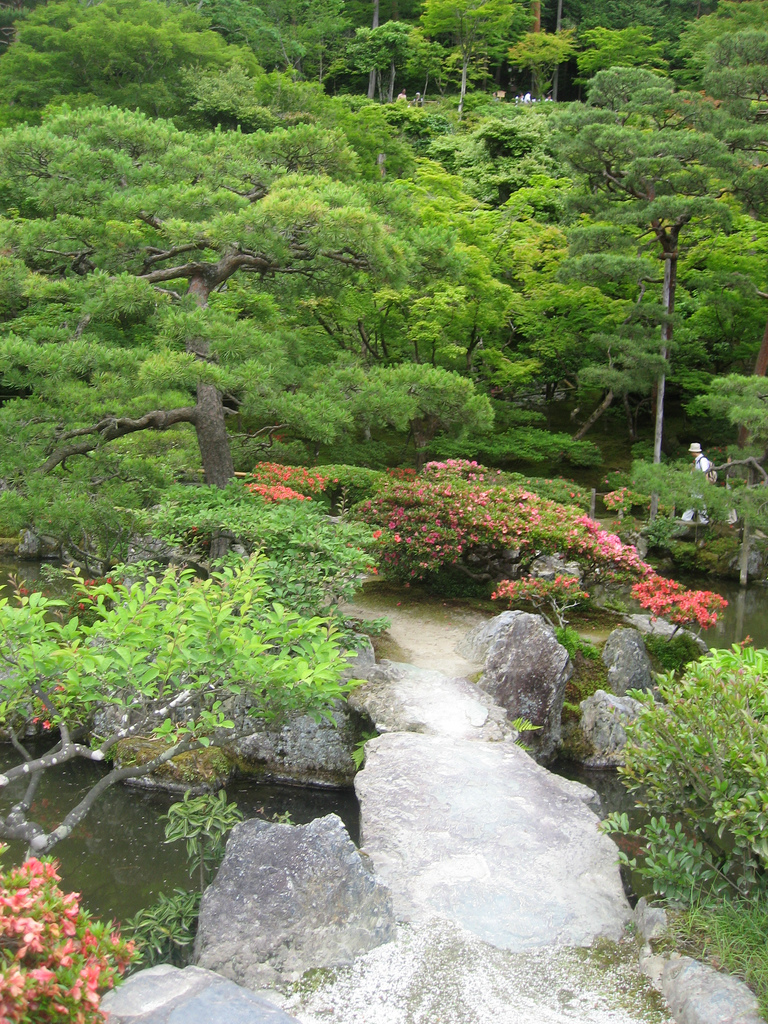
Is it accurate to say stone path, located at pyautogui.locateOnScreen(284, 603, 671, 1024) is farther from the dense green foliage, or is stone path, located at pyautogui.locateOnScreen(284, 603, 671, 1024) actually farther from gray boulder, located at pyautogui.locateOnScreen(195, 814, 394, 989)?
the dense green foliage

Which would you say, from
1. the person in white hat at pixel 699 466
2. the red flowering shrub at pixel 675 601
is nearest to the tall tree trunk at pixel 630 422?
the person in white hat at pixel 699 466

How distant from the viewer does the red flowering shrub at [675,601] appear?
707 cm

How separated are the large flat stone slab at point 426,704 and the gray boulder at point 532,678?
11.5 inches

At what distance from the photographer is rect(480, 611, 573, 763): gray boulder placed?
6105mm

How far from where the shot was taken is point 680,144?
1208 cm

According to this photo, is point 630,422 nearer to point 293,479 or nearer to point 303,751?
point 293,479

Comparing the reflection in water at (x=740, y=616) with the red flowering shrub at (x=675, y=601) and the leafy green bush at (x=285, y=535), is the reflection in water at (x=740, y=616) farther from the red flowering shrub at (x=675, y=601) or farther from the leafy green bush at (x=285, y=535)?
the leafy green bush at (x=285, y=535)

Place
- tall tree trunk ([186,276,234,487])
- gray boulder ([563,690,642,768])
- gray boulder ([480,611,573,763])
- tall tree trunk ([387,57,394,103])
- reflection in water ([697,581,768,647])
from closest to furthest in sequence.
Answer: gray boulder ([480,611,573,763]) → gray boulder ([563,690,642,768]) → tall tree trunk ([186,276,234,487]) → reflection in water ([697,581,768,647]) → tall tree trunk ([387,57,394,103])

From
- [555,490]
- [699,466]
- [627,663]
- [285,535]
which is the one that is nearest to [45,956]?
[285,535]

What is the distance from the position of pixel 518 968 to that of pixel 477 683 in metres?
3.06

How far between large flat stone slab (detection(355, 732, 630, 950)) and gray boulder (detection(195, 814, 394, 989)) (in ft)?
0.82

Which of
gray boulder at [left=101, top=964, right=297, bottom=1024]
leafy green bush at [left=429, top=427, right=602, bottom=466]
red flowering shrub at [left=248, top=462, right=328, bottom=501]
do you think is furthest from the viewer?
leafy green bush at [left=429, top=427, right=602, bottom=466]

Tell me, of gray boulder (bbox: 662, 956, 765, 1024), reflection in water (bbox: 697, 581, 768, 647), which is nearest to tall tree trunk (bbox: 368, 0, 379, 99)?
reflection in water (bbox: 697, 581, 768, 647)

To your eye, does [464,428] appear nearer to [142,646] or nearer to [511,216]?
[142,646]
